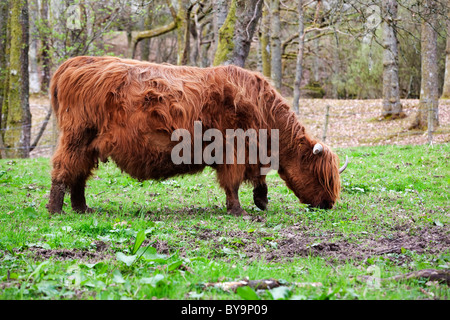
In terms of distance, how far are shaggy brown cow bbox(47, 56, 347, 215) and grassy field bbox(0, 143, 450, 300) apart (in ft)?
1.95

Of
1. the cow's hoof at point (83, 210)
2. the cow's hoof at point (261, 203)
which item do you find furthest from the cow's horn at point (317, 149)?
the cow's hoof at point (83, 210)

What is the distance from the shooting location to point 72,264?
11.9ft

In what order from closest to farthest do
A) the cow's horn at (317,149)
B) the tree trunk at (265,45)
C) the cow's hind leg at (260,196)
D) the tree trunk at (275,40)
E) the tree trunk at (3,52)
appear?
1. the cow's horn at (317,149)
2. the cow's hind leg at (260,196)
3. the tree trunk at (3,52)
4. the tree trunk at (275,40)
5. the tree trunk at (265,45)

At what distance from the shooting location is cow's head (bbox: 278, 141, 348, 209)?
663cm

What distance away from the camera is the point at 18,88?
1409cm

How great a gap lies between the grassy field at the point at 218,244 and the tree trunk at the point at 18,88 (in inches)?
249

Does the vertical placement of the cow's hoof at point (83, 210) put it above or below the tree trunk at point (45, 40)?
below

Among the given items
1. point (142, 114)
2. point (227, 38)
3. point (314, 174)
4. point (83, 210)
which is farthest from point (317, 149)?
point (227, 38)

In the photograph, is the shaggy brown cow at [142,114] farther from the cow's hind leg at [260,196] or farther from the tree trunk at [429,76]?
the tree trunk at [429,76]

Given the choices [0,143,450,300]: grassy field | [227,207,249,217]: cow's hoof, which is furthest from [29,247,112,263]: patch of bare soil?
[227,207,249,217]: cow's hoof

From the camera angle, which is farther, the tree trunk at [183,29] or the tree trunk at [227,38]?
the tree trunk at [183,29]

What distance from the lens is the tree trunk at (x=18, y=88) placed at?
13992 millimetres
